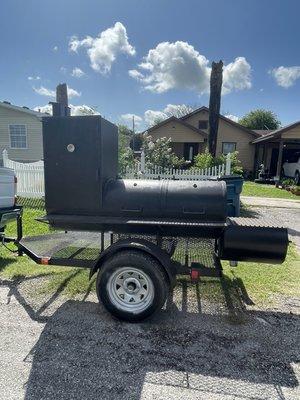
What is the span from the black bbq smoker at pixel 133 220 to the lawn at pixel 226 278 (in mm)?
807

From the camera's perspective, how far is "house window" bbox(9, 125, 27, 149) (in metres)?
20.7

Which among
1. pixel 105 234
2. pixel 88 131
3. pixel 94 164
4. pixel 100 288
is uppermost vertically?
pixel 88 131

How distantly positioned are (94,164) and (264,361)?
2780 mm

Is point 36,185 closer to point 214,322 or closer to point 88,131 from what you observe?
point 88,131

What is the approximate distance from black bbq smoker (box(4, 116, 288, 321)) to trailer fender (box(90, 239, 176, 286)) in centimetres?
1

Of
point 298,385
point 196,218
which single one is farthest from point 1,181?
point 298,385

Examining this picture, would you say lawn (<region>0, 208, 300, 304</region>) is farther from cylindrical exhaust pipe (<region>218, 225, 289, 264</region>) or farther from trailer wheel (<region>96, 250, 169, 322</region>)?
cylindrical exhaust pipe (<region>218, 225, 289, 264</region>)

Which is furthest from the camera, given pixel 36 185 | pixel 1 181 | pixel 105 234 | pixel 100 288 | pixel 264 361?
pixel 36 185

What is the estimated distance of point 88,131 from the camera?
3.58m

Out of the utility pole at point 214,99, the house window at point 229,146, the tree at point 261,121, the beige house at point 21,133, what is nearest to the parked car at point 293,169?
the house window at point 229,146

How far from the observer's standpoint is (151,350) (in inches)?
122

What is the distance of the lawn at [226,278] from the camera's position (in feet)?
14.5

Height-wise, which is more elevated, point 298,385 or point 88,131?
point 88,131

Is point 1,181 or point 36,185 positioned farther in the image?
point 36,185
